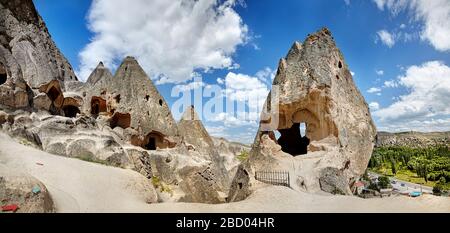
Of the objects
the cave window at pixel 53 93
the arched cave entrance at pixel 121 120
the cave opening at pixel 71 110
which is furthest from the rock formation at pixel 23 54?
the arched cave entrance at pixel 121 120

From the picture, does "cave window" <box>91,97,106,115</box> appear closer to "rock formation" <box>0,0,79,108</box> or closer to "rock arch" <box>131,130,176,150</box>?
"rock formation" <box>0,0,79,108</box>

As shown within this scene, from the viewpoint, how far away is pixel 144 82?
2095cm

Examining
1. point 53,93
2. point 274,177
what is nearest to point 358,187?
point 274,177

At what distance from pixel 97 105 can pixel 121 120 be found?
117 inches

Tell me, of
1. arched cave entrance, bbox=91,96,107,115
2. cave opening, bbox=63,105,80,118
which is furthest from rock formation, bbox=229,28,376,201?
cave opening, bbox=63,105,80,118

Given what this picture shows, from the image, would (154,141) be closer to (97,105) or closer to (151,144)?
(151,144)

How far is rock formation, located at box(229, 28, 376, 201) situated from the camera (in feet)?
48.1

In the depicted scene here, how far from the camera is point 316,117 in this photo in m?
16.2

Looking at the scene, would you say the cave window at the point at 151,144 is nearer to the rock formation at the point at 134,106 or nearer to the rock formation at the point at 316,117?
the rock formation at the point at 134,106

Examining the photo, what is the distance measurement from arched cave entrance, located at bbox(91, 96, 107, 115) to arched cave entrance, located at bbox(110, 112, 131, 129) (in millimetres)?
1815

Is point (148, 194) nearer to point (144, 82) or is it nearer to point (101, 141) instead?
point (101, 141)

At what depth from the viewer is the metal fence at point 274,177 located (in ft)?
42.4

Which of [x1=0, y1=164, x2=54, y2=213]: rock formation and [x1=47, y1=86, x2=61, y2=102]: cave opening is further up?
[x1=47, y1=86, x2=61, y2=102]: cave opening

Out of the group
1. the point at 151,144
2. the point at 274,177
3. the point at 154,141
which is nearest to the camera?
the point at 274,177
